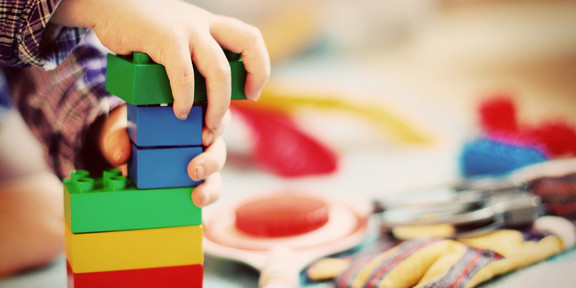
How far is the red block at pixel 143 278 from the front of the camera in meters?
0.51

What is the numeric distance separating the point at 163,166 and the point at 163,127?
0.11ft

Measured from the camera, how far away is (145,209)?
0.51 metres

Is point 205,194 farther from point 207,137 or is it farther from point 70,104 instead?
point 70,104

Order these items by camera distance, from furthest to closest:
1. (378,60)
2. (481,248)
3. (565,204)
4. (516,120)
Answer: (378,60)
(516,120)
(565,204)
(481,248)

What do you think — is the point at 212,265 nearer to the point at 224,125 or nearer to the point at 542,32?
the point at 224,125

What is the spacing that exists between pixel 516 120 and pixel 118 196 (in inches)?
32.2

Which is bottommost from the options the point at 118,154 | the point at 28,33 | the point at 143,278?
the point at 143,278

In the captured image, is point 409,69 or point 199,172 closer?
point 199,172

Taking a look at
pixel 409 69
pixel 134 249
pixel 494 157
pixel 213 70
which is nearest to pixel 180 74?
pixel 213 70

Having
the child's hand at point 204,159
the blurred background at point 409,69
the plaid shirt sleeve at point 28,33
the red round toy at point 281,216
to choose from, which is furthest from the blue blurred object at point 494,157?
the plaid shirt sleeve at point 28,33

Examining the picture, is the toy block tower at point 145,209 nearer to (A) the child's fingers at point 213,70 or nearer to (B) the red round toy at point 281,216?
(A) the child's fingers at point 213,70

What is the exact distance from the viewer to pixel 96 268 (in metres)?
0.51

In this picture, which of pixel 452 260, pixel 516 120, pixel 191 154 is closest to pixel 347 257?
pixel 452 260

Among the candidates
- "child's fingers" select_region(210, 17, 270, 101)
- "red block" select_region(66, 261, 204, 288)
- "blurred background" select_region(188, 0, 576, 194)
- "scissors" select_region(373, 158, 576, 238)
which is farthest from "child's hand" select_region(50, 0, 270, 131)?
"blurred background" select_region(188, 0, 576, 194)
